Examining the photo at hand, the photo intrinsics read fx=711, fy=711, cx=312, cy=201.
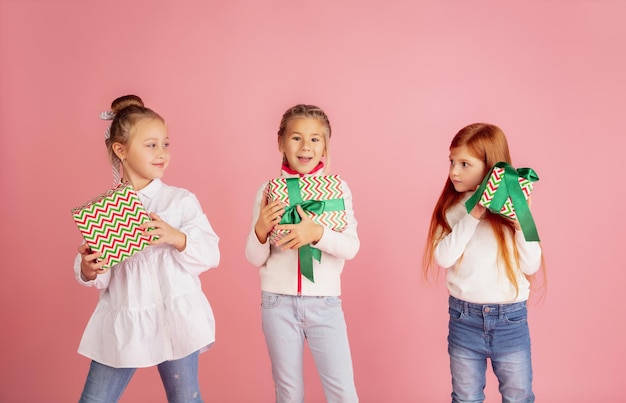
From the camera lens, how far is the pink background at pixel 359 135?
351 centimetres

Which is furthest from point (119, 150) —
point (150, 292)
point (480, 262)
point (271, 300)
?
point (480, 262)

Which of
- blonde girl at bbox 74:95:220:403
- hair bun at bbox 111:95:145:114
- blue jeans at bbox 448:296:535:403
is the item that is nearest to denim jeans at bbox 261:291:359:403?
blonde girl at bbox 74:95:220:403

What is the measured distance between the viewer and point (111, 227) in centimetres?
221

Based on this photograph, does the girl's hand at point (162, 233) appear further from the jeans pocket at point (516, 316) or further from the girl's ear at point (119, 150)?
the jeans pocket at point (516, 316)

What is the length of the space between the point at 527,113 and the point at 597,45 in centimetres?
49

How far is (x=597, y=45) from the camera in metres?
3.54

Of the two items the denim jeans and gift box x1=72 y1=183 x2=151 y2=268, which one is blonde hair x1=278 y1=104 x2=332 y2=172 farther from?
gift box x1=72 y1=183 x2=151 y2=268

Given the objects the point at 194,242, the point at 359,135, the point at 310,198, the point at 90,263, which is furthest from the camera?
the point at 359,135

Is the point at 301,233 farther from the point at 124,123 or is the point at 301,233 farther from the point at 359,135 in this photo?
the point at 359,135

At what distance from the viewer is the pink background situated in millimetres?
3508

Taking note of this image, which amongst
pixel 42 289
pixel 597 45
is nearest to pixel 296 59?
pixel 597 45

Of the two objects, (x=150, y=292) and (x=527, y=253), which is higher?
(x=527, y=253)

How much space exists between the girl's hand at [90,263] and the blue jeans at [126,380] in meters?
0.30

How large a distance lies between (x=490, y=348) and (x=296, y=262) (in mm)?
751
